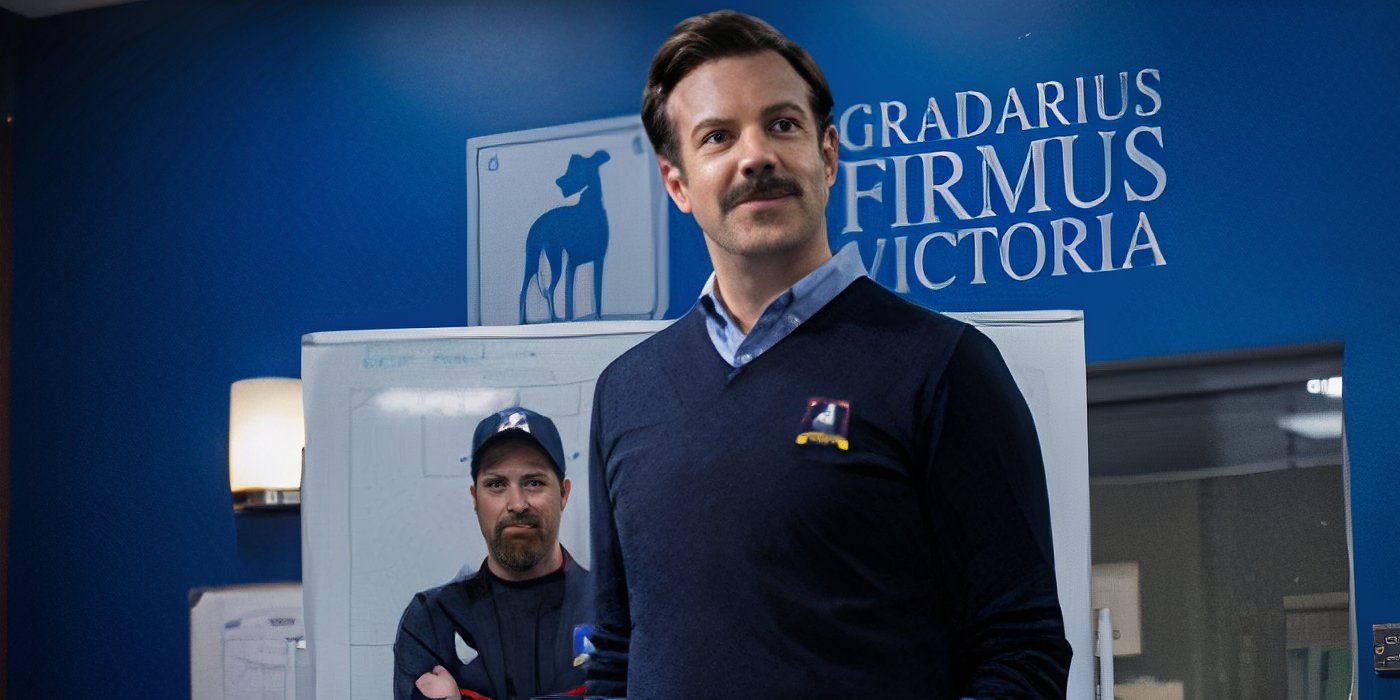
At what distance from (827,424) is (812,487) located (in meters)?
0.06

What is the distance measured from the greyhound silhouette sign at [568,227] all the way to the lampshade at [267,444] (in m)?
0.48

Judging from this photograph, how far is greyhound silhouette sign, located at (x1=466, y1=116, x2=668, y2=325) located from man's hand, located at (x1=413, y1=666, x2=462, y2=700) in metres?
0.81

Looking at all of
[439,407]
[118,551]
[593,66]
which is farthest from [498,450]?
[118,551]

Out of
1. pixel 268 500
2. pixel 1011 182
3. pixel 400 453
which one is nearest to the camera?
pixel 400 453

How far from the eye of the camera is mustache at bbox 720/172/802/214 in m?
1.44

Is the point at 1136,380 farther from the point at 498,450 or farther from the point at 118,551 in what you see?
the point at 118,551

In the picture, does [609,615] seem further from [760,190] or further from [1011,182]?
[1011,182]

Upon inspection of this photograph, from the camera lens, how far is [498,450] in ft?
8.37

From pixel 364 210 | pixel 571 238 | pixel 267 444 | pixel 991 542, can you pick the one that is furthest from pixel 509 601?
pixel 991 542

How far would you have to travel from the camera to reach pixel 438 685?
8.16ft

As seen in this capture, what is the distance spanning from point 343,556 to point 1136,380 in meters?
1.48

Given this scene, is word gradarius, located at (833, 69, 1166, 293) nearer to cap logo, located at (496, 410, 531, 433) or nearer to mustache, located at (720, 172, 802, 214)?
cap logo, located at (496, 410, 531, 433)

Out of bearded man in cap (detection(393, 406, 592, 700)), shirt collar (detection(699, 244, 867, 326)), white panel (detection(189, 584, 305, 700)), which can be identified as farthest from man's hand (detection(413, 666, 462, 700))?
shirt collar (detection(699, 244, 867, 326))

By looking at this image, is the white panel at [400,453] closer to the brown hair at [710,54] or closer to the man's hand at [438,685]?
the man's hand at [438,685]
